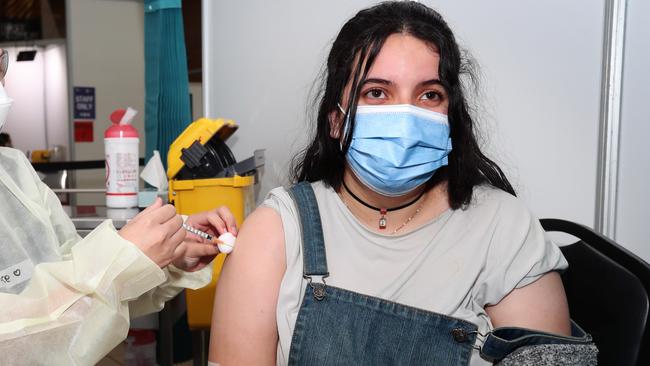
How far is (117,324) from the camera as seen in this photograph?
0.99 m

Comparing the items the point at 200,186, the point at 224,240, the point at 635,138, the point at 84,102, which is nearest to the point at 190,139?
the point at 200,186

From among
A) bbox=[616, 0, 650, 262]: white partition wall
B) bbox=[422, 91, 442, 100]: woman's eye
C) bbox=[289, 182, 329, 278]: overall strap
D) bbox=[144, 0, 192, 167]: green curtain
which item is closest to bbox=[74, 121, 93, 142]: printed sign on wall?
bbox=[144, 0, 192, 167]: green curtain

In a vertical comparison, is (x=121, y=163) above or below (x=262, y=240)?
above

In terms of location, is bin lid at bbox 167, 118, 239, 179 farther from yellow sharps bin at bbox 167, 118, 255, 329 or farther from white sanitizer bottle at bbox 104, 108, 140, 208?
white sanitizer bottle at bbox 104, 108, 140, 208

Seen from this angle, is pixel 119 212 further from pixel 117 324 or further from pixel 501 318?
pixel 501 318

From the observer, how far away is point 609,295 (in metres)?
1.18

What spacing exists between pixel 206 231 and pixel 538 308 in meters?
0.75

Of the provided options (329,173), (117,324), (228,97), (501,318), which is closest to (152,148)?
(228,97)

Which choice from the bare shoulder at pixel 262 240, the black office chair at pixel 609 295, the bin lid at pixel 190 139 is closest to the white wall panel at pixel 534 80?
the bin lid at pixel 190 139

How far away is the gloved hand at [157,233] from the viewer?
103 centimetres

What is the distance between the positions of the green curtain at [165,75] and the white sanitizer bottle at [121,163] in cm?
55

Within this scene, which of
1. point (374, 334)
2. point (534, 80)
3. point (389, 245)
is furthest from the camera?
point (534, 80)

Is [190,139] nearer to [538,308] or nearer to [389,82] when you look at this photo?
[389,82]

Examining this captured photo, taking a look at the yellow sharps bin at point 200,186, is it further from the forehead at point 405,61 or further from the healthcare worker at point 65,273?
the forehead at point 405,61
